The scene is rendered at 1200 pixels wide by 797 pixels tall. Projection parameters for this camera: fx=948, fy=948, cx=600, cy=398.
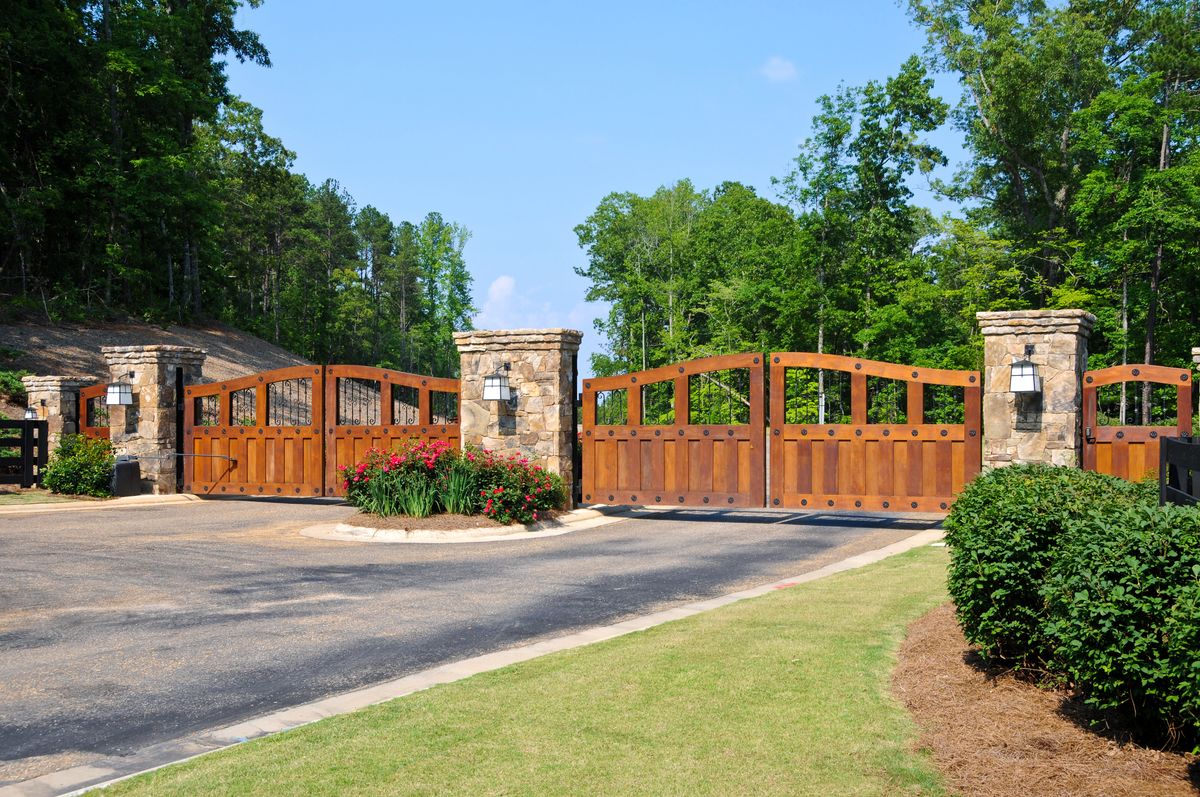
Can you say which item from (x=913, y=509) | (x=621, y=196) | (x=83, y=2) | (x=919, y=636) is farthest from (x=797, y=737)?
(x=621, y=196)

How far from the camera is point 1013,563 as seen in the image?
5527 millimetres

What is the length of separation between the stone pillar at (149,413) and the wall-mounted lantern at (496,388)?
815 cm

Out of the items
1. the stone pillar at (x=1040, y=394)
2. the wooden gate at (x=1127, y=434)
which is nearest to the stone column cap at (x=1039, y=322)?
the stone pillar at (x=1040, y=394)

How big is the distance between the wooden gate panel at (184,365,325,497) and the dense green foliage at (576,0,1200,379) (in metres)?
25.4

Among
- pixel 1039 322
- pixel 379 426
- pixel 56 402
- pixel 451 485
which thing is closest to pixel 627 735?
pixel 451 485

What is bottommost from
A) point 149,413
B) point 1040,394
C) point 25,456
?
point 25,456

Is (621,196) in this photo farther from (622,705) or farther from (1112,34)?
(622,705)

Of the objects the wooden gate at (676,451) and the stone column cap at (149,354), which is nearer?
the wooden gate at (676,451)

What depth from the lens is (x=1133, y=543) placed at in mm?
4383

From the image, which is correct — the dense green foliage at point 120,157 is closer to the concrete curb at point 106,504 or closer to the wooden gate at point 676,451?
the concrete curb at point 106,504

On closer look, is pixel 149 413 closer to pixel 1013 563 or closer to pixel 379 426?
pixel 379 426

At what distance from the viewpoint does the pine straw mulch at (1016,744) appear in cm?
414

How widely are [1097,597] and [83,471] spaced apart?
20.3m

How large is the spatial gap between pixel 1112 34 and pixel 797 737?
150ft
